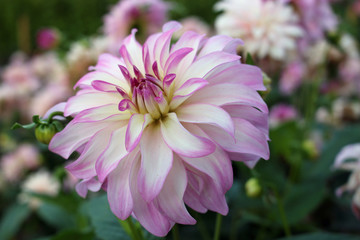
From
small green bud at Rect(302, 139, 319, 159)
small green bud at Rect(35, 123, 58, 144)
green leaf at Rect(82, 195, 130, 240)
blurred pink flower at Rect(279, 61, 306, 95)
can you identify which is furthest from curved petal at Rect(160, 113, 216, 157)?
blurred pink flower at Rect(279, 61, 306, 95)

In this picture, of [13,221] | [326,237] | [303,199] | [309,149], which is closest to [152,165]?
[326,237]

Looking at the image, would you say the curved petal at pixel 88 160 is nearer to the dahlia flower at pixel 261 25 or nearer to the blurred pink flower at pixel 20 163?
the dahlia flower at pixel 261 25

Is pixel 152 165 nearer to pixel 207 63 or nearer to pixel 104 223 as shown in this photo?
pixel 207 63

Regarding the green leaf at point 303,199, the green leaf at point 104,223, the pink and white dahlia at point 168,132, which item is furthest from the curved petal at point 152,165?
the green leaf at point 303,199

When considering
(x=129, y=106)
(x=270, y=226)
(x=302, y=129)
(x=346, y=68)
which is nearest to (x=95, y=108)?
(x=129, y=106)

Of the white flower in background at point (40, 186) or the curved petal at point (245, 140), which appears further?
the white flower in background at point (40, 186)

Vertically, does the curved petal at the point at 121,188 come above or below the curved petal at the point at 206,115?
below
